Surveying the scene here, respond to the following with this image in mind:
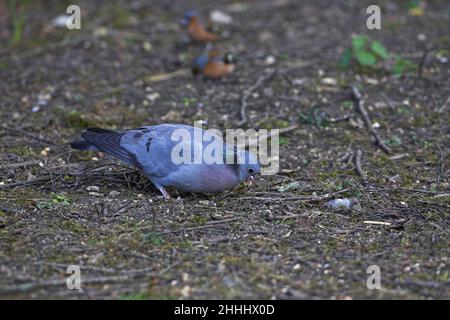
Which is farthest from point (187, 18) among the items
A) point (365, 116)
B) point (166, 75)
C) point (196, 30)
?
point (365, 116)

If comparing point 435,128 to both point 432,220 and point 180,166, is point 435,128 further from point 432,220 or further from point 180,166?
point 180,166

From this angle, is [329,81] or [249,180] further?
[329,81]

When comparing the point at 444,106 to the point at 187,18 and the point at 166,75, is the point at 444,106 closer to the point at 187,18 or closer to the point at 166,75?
the point at 166,75

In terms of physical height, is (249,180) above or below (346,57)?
below

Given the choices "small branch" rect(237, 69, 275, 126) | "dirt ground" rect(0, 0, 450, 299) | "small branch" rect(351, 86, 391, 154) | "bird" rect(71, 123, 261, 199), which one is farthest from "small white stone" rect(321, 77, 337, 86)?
"bird" rect(71, 123, 261, 199)

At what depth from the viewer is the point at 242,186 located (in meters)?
5.30

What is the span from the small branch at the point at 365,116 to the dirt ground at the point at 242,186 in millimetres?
51

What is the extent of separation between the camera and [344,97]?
274 inches

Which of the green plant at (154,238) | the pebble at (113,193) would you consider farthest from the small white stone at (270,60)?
the green plant at (154,238)

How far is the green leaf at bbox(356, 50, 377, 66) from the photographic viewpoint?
7289mm

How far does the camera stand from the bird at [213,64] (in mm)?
7414

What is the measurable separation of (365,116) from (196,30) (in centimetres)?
275

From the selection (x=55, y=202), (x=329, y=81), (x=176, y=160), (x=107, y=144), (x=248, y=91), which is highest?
(x=329, y=81)

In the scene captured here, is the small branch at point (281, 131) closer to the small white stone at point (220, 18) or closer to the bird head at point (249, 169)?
the bird head at point (249, 169)
